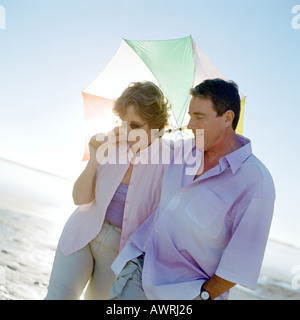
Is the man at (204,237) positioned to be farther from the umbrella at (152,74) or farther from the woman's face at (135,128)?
the umbrella at (152,74)

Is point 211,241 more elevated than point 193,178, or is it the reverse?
point 193,178

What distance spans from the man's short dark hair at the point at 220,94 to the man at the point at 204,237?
40 centimetres

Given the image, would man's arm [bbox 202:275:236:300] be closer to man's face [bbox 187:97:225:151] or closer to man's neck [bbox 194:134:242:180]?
man's neck [bbox 194:134:242:180]

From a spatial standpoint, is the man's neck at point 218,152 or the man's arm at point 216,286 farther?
the man's neck at point 218,152

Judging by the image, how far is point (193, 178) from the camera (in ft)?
9.82

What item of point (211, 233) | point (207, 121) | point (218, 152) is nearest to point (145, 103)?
point (207, 121)

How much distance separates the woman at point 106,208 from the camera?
3094 millimetres

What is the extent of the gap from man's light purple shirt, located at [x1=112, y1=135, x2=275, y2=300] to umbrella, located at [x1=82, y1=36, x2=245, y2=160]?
1246 mm

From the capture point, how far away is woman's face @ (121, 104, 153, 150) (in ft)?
11.0

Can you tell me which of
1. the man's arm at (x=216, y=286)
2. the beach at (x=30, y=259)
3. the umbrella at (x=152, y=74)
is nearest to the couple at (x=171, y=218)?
the man's arm at (x=216, y=286)

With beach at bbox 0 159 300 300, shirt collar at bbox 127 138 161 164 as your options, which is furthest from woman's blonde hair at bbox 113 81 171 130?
beach at bbox 0 159 300 300

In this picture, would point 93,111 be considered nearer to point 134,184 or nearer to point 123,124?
point 123,124
